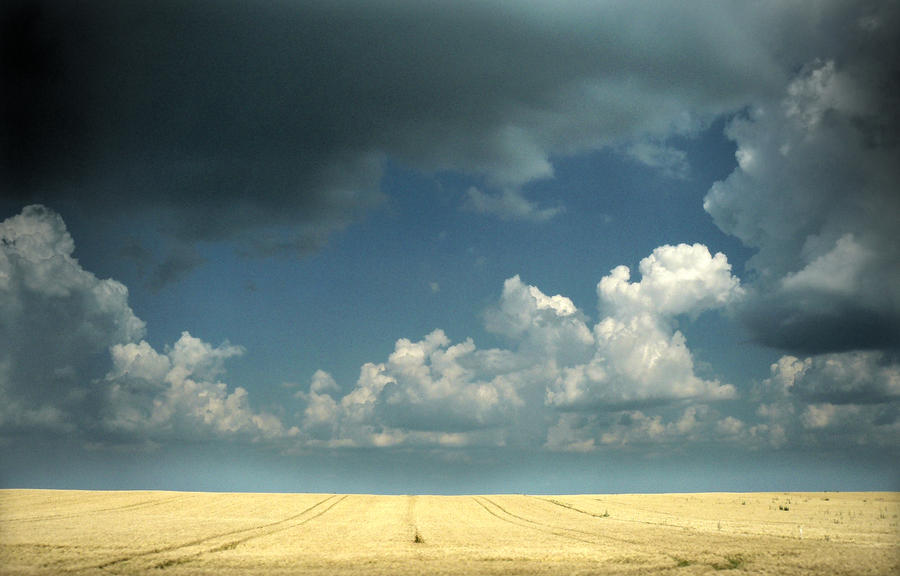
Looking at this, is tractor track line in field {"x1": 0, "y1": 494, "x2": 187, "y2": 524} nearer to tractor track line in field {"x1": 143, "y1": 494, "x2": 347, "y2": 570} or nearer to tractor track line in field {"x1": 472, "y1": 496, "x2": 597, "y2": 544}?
tractor track line in field {"x1": 143, "y1": 494, "x2": 347, "y2": 570}

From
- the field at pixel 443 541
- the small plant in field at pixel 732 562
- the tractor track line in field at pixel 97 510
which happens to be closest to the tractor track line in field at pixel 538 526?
the field at pixel 443 541

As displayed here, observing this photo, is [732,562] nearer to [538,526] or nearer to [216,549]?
[538,526]

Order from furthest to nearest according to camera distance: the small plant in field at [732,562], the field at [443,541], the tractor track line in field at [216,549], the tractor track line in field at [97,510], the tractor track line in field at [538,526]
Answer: the tractor track line in field at [97,510] → the tractor track line in field at [538,526] → the tractor track line in field at [216,549] → the field at [443,541] → the small plant in field at [732,562]

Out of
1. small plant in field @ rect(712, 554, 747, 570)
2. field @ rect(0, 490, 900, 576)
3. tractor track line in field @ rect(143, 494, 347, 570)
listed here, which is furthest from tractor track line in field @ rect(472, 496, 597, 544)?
tractor track line in field @ rect(143, 494, 347, 570)

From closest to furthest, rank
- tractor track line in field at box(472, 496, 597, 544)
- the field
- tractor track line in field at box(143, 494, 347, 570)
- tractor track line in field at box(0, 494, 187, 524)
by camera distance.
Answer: the field
tractor track line in field at box(143, 494, 347, 570)
tractor track line in field at box(472, 496, 597, 544)
tractor track line in field at box(0, 494, 187, 524)

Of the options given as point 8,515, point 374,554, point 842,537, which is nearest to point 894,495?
point 842,537

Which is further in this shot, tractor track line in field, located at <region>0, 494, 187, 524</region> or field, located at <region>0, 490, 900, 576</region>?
tractor track line in field, located at <region>0, 494, 187, 524</region>

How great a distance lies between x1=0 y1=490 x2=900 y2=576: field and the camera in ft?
104

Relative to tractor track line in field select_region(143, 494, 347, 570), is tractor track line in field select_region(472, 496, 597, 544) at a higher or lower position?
lower

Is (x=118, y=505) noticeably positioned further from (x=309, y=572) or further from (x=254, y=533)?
(x=309, y=572)

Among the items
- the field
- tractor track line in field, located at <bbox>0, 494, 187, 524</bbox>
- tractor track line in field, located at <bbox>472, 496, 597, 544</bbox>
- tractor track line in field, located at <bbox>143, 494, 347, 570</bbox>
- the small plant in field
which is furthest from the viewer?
tractor track line in field, located at <bbox>0, 494, 187, 524</bbox>

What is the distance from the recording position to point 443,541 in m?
42.5

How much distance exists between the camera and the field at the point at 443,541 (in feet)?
104

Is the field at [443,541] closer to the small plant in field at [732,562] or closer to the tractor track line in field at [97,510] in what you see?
the small plant in field at [732,562]
